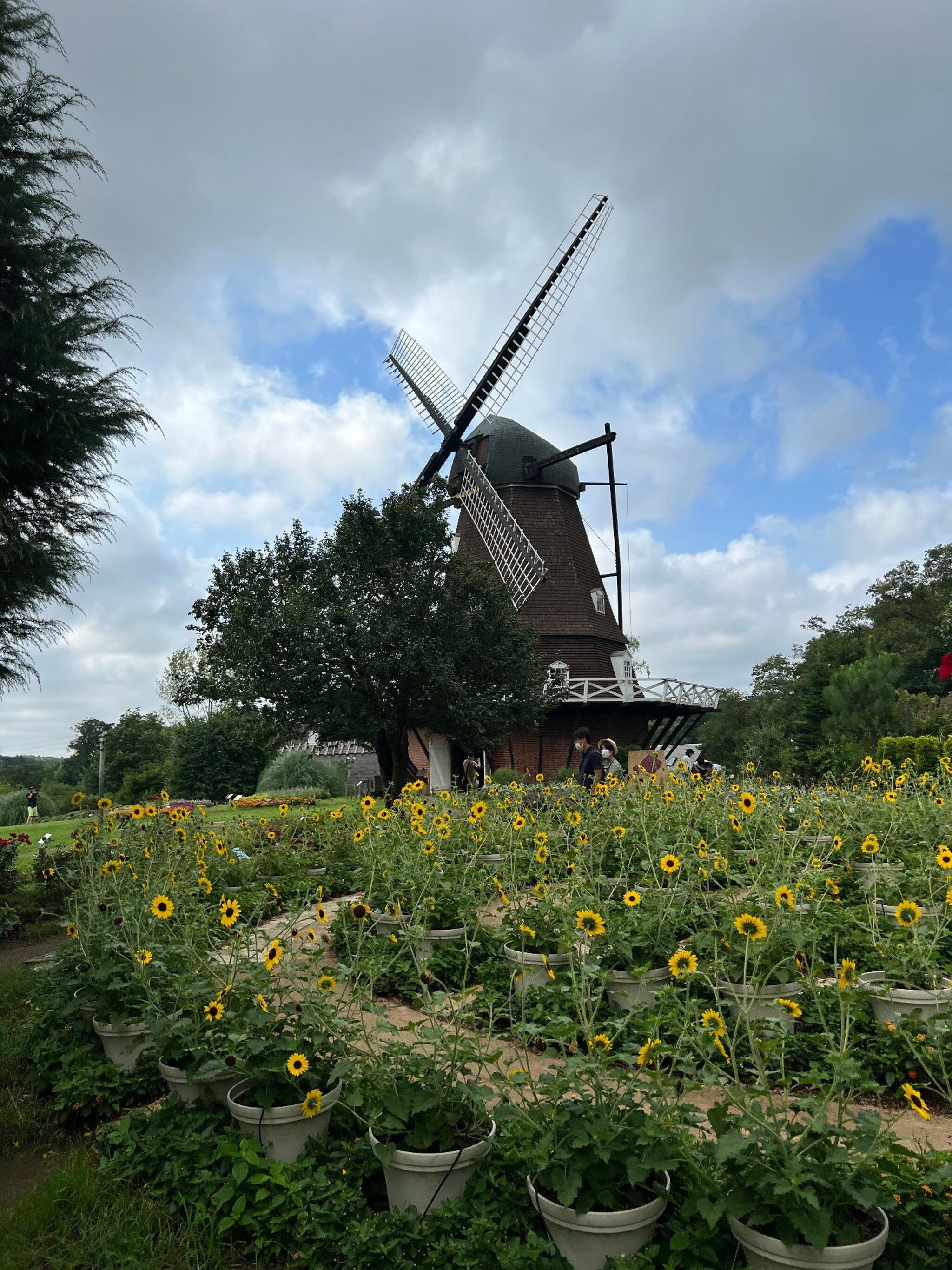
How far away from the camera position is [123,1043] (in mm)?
3594

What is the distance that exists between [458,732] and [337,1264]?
1415cm

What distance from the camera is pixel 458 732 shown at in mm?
16500

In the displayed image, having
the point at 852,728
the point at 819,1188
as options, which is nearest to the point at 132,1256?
the point at 819,1188

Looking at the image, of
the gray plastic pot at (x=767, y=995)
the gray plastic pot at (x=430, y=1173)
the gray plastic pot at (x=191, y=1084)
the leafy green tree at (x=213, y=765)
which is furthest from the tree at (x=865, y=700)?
the gray plastic pot at (x=430, y=1173)

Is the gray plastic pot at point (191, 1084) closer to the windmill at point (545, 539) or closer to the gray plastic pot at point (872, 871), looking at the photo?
the gray plastic pot at point (872, 871)

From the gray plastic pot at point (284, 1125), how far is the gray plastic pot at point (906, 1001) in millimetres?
1933

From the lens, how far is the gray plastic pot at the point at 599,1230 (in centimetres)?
205

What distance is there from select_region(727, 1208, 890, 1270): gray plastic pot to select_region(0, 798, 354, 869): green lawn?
9.71 metres

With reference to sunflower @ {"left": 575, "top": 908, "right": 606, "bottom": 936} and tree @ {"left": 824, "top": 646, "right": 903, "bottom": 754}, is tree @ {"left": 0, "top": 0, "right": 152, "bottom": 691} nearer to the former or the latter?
sunflower @ {"left": 575, "top": 908, "right": 606, "bottom": 936}

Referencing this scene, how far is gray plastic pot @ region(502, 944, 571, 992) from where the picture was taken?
150 inches

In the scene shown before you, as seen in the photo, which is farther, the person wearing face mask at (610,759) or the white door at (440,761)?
the white door at (440,761)

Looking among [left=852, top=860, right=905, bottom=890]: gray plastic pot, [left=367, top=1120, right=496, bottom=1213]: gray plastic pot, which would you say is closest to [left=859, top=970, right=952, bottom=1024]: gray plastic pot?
[left=852, top=860, right=905, bottom=890]: gray plastic pot

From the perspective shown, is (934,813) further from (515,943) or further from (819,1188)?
(819,1188)

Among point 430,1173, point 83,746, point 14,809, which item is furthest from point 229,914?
point 83,746
